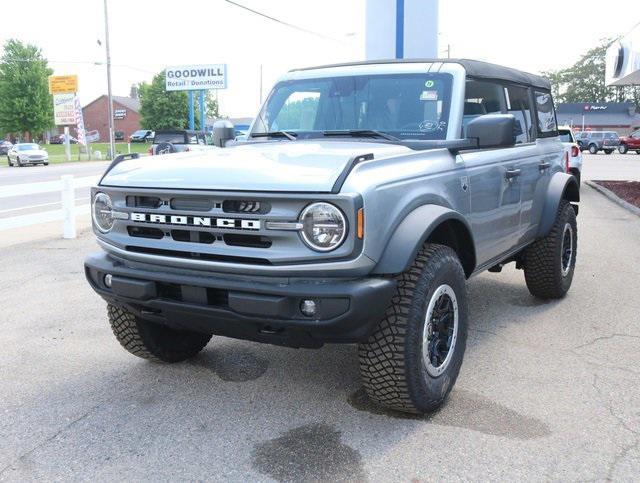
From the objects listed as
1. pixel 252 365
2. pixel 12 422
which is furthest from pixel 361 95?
pixel 12 422

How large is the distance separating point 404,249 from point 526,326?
2473 millimetres

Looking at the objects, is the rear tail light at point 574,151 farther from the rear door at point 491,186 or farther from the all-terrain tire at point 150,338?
the all-terrain tire at point 150,338

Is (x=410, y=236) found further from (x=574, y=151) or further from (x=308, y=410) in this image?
(x=574, y=151)

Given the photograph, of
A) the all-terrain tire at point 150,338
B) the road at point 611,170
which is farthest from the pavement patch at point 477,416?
the road at point 611,170

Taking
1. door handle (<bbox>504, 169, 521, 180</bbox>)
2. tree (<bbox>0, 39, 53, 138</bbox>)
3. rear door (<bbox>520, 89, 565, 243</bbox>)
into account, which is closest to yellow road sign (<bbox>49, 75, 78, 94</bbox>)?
tree (<bbox>0, 39, 53, 138</bbox>)

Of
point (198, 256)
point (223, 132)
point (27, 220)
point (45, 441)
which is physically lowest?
point (45, 441)

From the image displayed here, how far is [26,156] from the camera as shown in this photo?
38.2 metres

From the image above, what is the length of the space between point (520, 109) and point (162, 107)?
77353 millimetres

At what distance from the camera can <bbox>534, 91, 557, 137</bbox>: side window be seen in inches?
220

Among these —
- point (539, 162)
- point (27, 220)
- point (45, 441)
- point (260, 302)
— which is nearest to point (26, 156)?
point (27, 220)

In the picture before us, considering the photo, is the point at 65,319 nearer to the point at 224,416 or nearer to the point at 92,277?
the point at 92,277

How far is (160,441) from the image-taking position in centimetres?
319

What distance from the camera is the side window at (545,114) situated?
560cm

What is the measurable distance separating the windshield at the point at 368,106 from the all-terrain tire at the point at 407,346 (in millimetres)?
1061
